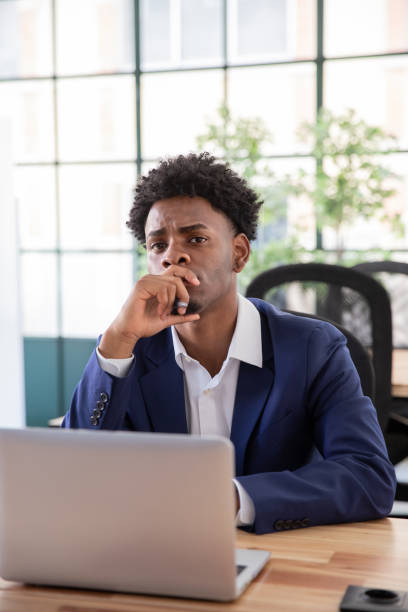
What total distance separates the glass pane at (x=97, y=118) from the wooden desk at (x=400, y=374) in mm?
2739

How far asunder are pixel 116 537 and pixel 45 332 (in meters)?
4.79

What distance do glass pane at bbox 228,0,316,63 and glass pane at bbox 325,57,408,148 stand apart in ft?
0.82

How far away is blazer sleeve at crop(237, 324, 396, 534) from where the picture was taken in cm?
138

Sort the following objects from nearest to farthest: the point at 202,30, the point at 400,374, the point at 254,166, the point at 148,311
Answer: the point at 148,311
the point at 400,374
the point at 254,166
the point at 202,30

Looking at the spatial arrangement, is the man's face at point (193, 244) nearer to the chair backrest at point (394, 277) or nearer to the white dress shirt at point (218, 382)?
the white dress shirt at point (218, 382)

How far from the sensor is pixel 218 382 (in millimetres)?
1788

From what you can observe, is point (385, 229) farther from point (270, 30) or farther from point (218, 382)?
point (218, 382)

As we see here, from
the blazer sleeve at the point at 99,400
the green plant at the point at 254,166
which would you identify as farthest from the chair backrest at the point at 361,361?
the green plant at the point at 254,166

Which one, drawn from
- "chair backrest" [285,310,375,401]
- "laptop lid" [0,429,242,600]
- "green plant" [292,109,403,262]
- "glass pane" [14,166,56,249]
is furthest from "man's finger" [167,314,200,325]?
"glass pane" [14,166,56,249]

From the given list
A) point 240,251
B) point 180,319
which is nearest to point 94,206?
point 240,251

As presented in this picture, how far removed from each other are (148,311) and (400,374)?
162 cm

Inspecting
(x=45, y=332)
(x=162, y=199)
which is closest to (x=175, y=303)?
(x=162, y=199)

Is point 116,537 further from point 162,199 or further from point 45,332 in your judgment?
point 45,332

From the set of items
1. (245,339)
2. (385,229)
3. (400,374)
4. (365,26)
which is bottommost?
(400,374)
